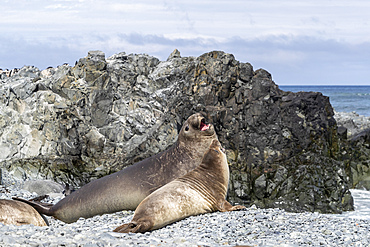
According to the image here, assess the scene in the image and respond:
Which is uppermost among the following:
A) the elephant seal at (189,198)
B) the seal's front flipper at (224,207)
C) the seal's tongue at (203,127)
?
the seal's tongue at (203,127)

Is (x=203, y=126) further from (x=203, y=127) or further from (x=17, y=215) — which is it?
(x=17, y=215)

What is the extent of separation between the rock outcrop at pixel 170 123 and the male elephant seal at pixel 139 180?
6.75m

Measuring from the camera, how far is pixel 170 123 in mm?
17094

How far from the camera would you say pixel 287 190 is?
49.9 ft

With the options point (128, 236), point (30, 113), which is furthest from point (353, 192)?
point (128, 236)

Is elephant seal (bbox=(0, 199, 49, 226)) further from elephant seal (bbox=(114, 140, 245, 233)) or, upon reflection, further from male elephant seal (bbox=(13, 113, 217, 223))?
elephant seal (bbox=(114, 140, 245, 233))

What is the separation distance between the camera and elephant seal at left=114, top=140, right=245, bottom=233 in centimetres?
694

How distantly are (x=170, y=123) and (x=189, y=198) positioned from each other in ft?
31.1

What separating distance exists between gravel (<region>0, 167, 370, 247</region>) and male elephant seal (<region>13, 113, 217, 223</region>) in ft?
2.31

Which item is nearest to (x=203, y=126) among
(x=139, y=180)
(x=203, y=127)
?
(x=203, y=127)

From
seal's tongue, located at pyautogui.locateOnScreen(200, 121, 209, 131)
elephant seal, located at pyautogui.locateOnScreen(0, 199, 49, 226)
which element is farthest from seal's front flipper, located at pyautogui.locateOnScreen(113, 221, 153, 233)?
seal's tongue, located at pyautogui.locateOnScreen(200, 121, 209, 131)

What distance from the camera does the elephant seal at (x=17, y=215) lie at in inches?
269

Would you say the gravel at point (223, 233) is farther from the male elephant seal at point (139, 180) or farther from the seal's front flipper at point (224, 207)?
the male elephant seal at point (139, 180)

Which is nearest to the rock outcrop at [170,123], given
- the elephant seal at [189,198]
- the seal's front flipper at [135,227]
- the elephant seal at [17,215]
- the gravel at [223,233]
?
the elephant seal at [189,198]
